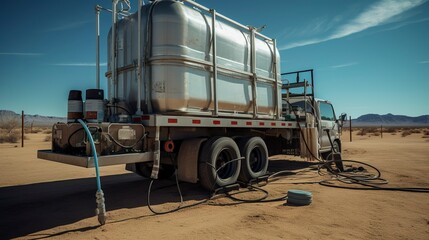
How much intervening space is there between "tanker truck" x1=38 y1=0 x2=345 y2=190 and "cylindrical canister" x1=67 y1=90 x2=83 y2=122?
2 centimetres

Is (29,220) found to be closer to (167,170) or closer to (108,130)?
(108,130)

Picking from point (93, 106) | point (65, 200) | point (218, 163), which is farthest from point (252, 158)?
point (65, 200)

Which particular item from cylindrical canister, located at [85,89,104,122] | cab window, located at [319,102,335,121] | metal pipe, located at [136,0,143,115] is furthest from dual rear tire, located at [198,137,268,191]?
cab window, located at [319,102,335,121]

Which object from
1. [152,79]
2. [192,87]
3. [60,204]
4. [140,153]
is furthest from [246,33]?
[60,204]

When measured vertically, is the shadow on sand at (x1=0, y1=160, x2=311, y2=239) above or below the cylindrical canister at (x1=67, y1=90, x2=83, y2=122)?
below

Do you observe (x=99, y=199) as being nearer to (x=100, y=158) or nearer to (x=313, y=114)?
(x=100, y=158)

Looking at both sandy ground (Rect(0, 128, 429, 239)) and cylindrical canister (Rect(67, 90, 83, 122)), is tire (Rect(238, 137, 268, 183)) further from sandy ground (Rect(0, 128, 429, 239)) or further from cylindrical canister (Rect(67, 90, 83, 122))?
cylindrical canister (Rect(67, 90, 83, 122))

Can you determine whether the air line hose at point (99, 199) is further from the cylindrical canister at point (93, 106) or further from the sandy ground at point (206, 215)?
the cylindrical canister at point (93, 106)

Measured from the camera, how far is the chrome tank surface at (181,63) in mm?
4957

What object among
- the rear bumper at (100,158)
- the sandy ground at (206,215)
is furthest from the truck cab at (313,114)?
the rear bumper at (100,158)

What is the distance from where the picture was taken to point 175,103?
16.2ft

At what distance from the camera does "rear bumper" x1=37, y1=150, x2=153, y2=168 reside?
Result: 385cm

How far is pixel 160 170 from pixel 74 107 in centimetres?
281

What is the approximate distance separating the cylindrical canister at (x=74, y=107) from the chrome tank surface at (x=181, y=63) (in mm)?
874
